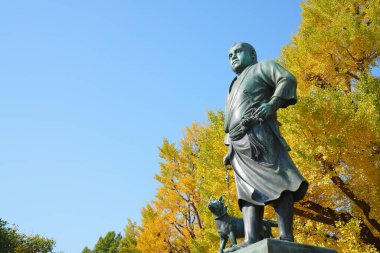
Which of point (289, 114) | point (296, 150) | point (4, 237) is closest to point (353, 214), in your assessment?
point (296, 150)

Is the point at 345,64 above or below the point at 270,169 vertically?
above

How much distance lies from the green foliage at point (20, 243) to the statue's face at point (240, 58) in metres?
20.6

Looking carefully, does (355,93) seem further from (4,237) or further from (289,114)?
(4,237)

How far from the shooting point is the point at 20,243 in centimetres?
2194

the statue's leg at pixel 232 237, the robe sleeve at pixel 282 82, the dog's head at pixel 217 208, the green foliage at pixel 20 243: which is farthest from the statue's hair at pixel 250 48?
the green foliage at pixel 20 243

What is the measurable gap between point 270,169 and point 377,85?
5.80 metres

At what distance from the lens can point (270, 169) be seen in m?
2.80

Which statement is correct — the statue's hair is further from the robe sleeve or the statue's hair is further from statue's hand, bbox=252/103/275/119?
statue's hand, bbox=252/103/275/119

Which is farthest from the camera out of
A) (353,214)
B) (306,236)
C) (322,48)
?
(322,48)

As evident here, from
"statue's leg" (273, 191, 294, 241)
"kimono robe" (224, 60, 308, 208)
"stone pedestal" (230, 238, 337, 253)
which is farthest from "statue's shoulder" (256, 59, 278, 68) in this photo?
"stone pedestal" (230, 238, 337, 253)

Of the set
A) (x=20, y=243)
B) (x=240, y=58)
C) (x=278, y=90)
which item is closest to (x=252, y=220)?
(x=278, y=90)

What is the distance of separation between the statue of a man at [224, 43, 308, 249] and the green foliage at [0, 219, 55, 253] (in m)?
20.6

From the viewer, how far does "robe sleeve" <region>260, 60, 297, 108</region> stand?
9.45 ft

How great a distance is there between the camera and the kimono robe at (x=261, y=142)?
275 cm
